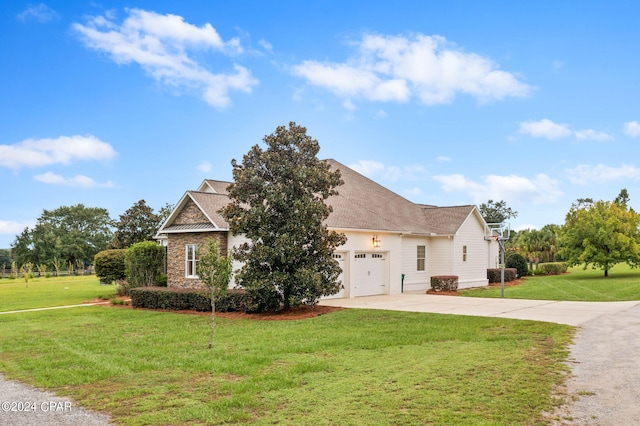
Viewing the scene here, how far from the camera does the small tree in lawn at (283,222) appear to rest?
17750mm

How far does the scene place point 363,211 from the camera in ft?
86.8

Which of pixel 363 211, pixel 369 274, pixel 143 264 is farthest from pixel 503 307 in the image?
pixel 143 264

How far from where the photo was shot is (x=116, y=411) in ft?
23.0

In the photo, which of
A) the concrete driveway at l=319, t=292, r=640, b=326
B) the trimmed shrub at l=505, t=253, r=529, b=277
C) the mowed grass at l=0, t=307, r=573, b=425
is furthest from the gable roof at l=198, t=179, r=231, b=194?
the trimmed shrub at l=505, t=253, r=529, b=277

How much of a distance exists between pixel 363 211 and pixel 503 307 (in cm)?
934

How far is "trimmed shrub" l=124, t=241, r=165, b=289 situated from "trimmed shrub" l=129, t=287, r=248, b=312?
2885 mm

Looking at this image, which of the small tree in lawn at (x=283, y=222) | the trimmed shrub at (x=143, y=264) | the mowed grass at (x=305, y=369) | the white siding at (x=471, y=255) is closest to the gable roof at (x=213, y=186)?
the trimmed shrub at (x=143, y=264)

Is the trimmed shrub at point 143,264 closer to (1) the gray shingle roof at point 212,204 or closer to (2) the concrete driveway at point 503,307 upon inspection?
(1) the gray shingle roof at point 212,204

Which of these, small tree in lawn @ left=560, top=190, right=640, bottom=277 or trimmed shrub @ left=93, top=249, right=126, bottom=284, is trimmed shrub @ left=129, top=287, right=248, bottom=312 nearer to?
trimmed shrub @ left=93, top=249, right=126, bottom=284

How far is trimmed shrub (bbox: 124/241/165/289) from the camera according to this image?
79.7 feet

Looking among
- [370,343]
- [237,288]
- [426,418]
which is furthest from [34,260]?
[426,418]

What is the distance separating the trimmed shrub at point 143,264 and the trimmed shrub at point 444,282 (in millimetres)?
14497

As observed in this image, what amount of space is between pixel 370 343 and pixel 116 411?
6114mm

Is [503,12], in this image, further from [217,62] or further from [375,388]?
[375,388]
